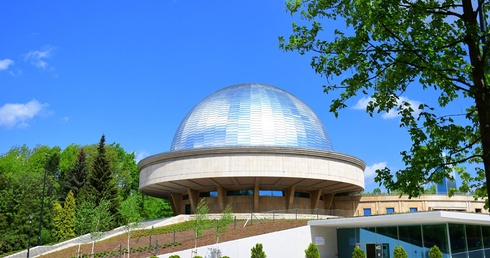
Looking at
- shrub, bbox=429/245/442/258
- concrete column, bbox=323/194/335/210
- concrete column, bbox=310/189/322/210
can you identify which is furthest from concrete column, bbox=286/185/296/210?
shrub, bbox=429/245/442/258

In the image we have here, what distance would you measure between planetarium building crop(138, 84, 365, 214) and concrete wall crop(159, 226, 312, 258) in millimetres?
13779

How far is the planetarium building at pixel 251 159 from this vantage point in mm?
45969

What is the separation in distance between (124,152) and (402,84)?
81.8 metres

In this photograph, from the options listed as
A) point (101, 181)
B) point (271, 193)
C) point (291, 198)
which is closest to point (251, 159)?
point (271, 193)

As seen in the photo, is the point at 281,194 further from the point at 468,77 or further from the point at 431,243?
the point at 468,77

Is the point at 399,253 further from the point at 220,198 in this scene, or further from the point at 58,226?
the point at 58,226

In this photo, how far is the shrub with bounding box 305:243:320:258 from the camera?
30.2 m

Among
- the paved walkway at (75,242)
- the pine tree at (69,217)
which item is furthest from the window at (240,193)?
the pine tree at (69,217)

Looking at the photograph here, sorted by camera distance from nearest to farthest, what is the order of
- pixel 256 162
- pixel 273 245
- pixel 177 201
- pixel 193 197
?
pixel 273 245 < pixel 256 162 < pixel 193 197 < pixel 177 201

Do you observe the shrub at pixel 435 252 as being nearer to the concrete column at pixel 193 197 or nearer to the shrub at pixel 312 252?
the shrub at pixel 312 252

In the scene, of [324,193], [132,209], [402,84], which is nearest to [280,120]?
[324,193]

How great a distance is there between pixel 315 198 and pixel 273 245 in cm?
2472

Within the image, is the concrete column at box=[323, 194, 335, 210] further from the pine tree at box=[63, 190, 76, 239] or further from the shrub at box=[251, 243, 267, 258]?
the shrub at box=[251, 243, 267, 258]

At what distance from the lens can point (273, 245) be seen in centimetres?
3041
